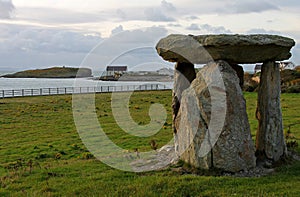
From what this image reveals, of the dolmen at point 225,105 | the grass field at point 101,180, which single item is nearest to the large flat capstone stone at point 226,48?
the dolmen at point 225,105

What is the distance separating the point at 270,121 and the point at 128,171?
15.8 ft

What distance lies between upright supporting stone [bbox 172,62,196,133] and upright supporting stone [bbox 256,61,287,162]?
2.76 metres

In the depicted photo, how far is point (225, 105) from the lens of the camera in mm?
10953

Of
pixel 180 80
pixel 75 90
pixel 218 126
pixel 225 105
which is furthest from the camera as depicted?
pixel 75 90

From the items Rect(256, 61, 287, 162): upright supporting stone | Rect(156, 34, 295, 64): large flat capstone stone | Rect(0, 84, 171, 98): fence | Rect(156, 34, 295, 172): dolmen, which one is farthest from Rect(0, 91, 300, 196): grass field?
Rect(0, 84, 171, 98): fence

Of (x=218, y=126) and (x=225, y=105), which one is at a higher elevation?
(x=225, y=105)

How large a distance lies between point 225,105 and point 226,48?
1.70 meters

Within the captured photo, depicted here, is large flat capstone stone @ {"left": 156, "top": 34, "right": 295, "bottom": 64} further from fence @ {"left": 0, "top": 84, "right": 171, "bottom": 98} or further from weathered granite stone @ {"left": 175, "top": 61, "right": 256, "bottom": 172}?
fence @ {"left": 0, "top": 84, "right": 171, "bottom": 98}

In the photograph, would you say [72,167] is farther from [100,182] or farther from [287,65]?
[287,65]

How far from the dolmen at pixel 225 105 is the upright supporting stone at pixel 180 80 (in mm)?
1021

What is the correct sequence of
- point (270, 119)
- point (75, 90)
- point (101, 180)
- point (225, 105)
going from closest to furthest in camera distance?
point (101, 180), point (225, 105), point (270, 119), point (75, 90)

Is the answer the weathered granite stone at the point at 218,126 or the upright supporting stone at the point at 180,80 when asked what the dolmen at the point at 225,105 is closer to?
the weathered granite stone at the point at 218,126

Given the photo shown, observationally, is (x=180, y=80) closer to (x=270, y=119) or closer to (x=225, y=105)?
(x=225, y=105)

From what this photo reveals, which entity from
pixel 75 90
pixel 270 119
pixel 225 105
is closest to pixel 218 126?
pixel 225 105
